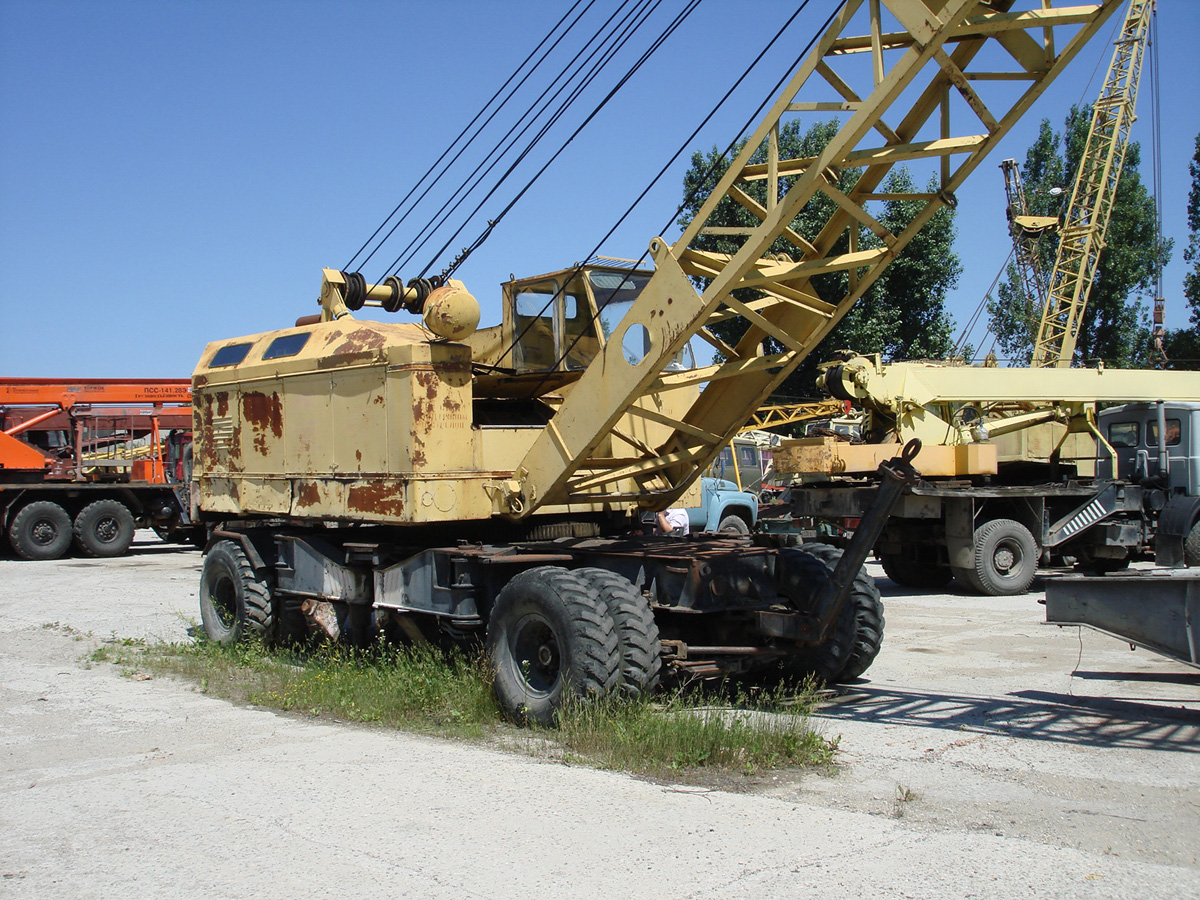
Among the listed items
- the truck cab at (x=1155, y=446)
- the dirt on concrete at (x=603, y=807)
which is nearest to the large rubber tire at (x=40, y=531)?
the dirt on concrete at (x=603, y=807)

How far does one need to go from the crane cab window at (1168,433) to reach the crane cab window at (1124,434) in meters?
0.19

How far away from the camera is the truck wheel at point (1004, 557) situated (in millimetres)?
15172

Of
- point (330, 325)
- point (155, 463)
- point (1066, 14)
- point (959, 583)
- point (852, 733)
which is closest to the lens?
point (1066, 14)

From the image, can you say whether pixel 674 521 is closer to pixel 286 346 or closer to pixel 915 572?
pixel 915 572

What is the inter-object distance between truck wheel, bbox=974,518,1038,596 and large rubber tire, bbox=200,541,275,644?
9.61 metres

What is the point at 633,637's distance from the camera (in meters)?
7.09

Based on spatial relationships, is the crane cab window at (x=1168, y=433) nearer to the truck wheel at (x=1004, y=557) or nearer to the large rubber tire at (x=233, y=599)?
the truck wheel at (x=1004, y=557)

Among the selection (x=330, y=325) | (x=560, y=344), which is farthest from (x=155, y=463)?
(x=560, y=344)

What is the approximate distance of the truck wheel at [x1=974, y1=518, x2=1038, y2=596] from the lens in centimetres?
1517

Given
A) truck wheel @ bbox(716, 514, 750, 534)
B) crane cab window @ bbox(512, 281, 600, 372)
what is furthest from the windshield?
truck wheel @ bbox(716, 514, 750, 534)

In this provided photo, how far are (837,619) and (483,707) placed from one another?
2.71 meters

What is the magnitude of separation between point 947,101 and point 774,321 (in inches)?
78.6

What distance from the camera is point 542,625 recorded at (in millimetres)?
7566

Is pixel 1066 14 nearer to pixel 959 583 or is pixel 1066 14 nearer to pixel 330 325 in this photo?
pixel 330 325
